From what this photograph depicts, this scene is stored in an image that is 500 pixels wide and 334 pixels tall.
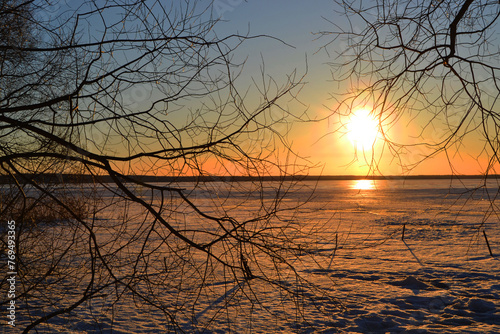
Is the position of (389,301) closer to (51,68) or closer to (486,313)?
(486,313)

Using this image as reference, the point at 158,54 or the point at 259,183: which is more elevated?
the point at 158,54

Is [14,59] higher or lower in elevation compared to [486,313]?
higher

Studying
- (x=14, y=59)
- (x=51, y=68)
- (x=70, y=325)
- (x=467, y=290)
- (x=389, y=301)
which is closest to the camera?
(x=51, y=68)

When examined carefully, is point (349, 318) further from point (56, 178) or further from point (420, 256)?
point (420, 256)

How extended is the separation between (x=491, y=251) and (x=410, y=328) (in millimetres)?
7207

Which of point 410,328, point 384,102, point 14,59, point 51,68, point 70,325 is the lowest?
point 410,328

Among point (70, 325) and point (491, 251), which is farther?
point (491, 251)

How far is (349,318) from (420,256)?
18.9 ft

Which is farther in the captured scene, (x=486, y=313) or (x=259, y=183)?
(x=486, y=313)

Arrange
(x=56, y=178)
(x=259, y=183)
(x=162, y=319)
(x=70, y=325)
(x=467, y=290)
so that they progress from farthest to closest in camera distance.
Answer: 1. (x=467, y=290)
2. (x=162, y=319)
3. (x=70, y=325)
4. (x=56, y=178)
5. (x=259, y=183)

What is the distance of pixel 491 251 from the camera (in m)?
11.8

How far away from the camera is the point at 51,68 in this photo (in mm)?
3469

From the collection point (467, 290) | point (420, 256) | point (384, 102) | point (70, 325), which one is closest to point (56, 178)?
point (384, 102)

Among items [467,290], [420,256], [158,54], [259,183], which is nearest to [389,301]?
[467,290]
